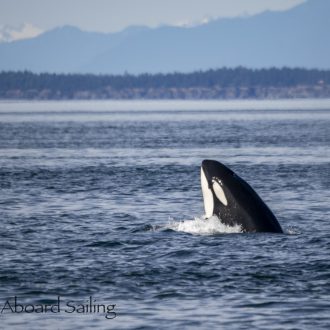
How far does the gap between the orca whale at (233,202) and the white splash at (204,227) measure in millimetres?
145

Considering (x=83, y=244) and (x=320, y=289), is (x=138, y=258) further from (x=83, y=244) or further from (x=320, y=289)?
(x=320, y=289)

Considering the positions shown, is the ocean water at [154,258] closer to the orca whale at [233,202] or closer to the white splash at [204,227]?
the white splash at [204,227]

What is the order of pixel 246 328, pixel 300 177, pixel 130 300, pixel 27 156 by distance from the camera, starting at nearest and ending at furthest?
pixel 246 328, pixel 130 300, pixel 300 177, pixel 27 156

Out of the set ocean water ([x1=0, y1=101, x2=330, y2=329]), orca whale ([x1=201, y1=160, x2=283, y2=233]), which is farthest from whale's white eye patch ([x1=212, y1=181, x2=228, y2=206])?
ocean water ([x1=0, y1=101, x2=330, y2=329])

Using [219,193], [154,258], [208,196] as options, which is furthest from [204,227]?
[154,258]

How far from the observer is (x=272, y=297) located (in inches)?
635

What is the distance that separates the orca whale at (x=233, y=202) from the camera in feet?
65.4

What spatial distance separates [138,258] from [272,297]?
149 inches

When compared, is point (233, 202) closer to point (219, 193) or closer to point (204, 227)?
point (219, 193)

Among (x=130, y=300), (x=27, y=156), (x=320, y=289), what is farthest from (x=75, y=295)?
(x=27, y=156)

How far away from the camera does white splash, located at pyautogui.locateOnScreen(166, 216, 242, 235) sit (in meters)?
20.6

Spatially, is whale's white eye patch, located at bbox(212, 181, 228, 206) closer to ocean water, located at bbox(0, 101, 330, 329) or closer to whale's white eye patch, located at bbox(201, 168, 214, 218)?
whale's white eye patch, located at bbox(201, 168, 214, 218)

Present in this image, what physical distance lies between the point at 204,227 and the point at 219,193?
1.69 m

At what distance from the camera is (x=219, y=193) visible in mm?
20156
